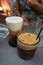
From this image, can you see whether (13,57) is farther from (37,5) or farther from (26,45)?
(37,5)

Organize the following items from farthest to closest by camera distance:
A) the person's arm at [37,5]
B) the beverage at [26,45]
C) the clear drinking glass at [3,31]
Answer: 1. the person's arm at [37,5]
2. the clear drinking glass at [3,31]
3. the beverage at [26,45]

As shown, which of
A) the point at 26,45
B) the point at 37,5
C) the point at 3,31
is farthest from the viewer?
the point at 37,5

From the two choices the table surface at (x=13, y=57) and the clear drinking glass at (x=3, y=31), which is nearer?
the table surface at (x=13, y=57)

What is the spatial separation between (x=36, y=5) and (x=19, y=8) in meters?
0.14

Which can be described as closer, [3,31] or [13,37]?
[13,37]

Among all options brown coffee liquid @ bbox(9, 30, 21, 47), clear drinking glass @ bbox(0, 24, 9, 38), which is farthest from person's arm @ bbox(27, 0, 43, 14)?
brown coffee liquid @ bbox(9, 30, 21, 47)

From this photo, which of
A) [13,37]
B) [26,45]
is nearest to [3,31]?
[13,37]

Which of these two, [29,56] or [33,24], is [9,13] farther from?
[29,56]

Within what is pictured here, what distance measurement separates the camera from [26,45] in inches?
23.1

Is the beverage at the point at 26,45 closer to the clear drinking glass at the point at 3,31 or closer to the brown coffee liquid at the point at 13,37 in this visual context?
the brown coffee liquid at the point at 13,37

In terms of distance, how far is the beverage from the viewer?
0.59 m

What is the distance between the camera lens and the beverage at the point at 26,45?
593 millimetres

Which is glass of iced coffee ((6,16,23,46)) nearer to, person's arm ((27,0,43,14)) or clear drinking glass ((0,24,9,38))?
clear drinking glass ((0,24,9,38))

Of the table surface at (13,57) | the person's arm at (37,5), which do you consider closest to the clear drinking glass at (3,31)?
the table surface at (13,57)
